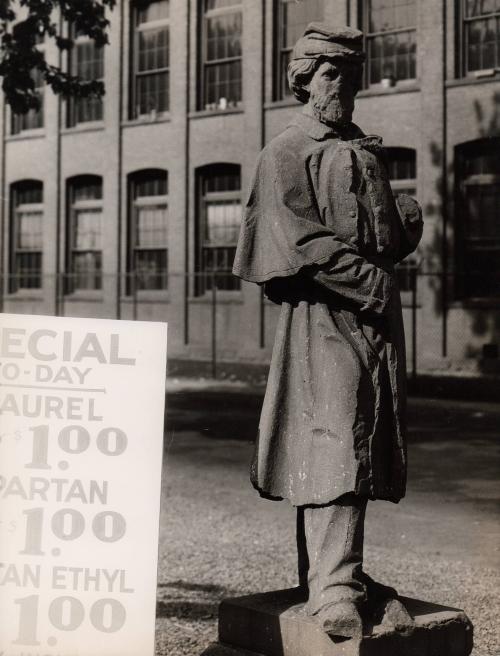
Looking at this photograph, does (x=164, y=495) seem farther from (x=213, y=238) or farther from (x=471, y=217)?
(x=213, y=238)

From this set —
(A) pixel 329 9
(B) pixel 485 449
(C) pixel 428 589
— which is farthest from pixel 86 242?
(C) pixel 428 589

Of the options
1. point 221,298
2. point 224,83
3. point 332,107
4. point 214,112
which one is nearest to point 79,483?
point 332,107

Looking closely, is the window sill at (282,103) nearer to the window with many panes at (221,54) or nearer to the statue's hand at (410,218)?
the window with many panes at (221,54)

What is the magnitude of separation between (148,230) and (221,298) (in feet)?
8.21

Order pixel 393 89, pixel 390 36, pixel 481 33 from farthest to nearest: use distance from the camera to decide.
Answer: pixel 393 89, pixel 390 36, pixel 481 33

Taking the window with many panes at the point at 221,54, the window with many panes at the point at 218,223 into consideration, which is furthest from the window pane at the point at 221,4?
the window with many panes at the point at 218,223

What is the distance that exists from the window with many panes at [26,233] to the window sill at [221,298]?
4782mm

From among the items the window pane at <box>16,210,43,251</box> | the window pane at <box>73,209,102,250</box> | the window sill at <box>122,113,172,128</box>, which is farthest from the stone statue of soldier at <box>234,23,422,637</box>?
the window pane at <box>16,210,43,251</box>

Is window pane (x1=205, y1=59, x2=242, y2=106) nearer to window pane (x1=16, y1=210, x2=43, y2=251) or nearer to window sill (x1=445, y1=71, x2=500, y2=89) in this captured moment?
window sill (x1=445, y1=71, x2=500, y2=89)

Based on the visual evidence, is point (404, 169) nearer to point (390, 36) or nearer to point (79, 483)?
point (390, 36)

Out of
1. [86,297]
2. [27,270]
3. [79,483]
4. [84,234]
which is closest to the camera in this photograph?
[79,483]

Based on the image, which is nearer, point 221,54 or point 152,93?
point 221,54

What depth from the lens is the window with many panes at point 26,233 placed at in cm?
2359

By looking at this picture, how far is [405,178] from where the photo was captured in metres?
18.8
